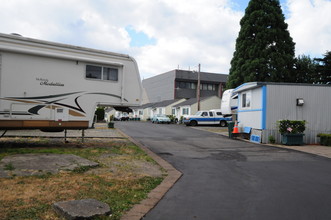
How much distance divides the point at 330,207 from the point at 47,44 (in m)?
9.53

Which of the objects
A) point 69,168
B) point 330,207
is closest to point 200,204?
point 330,207

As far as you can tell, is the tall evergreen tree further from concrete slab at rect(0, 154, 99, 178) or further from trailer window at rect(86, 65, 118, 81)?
concrete slab at rect(0, 154, 99, 178)

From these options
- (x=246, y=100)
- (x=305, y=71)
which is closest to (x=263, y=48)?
(x=305, y=71)

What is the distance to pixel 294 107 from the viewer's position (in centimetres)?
1502

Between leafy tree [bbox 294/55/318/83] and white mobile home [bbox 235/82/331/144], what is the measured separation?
16958 millimetres

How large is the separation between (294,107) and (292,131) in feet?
5.21

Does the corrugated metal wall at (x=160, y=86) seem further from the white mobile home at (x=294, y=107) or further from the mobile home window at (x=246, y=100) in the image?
the white mobile home at (x=294, y=107)

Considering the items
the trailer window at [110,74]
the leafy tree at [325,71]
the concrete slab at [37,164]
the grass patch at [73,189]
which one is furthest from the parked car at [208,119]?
the grass patch at [73,189]

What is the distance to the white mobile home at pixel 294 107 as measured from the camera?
585 inches

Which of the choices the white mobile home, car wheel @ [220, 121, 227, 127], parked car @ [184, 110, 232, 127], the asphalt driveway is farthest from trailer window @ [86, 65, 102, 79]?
car wheel @ [220, 121, 227, 127]

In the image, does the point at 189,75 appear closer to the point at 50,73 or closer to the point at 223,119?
the point at 223,119

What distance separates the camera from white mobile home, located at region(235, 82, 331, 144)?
14.9 m

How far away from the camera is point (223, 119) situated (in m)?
31.7

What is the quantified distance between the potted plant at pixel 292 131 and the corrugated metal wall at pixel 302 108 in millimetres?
599
